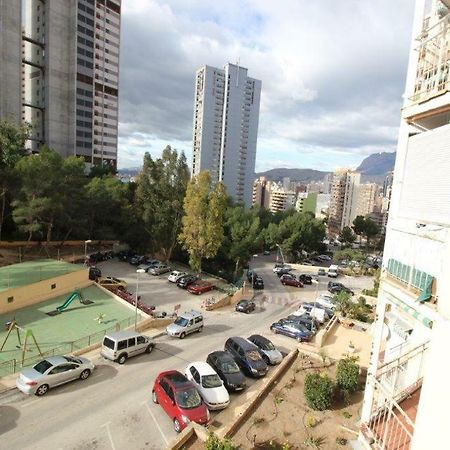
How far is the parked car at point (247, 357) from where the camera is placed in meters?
15.6

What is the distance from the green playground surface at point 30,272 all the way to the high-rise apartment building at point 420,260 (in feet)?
70.7

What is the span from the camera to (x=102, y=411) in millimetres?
12008

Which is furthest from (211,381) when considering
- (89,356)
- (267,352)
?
(89,356)

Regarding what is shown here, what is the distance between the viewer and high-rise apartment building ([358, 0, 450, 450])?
5598 millimetres

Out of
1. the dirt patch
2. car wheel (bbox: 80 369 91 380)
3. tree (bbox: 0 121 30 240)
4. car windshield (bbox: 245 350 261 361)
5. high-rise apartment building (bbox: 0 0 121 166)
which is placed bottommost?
car wheel (bbox: 80 369 91 380)

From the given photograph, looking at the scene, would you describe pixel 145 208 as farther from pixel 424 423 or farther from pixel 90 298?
pixel 424 423

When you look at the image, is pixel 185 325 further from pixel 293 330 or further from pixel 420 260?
pixel 420 260

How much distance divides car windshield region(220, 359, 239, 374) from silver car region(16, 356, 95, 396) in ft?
18.8

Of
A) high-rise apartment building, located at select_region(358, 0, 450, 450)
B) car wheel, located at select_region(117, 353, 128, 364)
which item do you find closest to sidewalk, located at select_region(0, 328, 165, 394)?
car wheel, located at select_region(117, 353, 128, 364)

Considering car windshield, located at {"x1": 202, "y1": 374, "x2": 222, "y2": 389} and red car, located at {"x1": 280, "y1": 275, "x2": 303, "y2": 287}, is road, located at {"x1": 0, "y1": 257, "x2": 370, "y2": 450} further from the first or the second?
red car, located at {"x1": 280, "y1": 275, "x2": 303, "y2": 287}

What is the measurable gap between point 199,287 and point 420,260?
2337 cm

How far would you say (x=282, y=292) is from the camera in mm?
33594

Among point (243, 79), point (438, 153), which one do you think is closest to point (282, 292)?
point (438, 153)

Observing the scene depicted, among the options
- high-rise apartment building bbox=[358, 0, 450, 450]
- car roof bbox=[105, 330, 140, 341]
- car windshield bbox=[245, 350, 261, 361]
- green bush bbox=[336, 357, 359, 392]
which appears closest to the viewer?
high-rise apartment building bbox=[358, 0, 450, 450]
